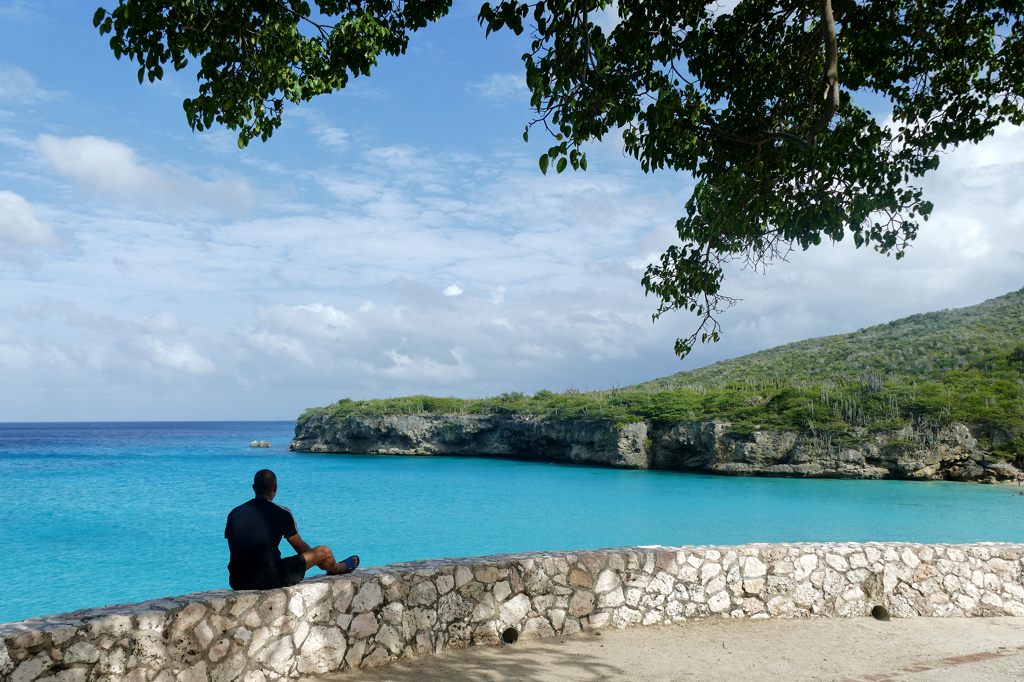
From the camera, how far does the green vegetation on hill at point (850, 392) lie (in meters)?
31.9

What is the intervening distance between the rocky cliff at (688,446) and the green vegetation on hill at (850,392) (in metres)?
0.65

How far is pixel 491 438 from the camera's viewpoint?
50.7 m

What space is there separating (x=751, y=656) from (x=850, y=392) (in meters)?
33.0

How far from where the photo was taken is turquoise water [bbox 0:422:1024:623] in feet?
58.9

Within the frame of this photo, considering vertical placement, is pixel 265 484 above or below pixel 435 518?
above

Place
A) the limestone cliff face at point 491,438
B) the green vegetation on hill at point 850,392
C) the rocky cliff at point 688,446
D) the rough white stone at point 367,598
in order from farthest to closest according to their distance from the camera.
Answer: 1. the limestone cliff face at point 491,438
2. the green vegetation on hill at point 850,392
3. the rocky cliff at point 688,446
4. the rough white stone at point 367,598

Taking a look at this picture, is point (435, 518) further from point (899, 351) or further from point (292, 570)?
point (899, 351)

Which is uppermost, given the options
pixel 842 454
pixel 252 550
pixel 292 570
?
pixel 252 550

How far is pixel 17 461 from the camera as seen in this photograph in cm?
6038

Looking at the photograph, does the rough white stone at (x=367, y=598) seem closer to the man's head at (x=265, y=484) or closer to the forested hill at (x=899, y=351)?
the man's head at (x=265, y=484)

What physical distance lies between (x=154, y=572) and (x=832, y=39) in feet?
62.6

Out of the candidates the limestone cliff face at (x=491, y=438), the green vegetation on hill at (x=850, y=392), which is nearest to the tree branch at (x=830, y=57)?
the green vegetation on hill at (x=850, y=392)

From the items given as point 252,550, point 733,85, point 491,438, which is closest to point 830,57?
point 733,85

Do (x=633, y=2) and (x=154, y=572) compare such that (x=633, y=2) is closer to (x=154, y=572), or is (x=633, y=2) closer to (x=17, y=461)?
(x=154, y=572)
